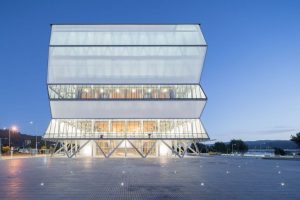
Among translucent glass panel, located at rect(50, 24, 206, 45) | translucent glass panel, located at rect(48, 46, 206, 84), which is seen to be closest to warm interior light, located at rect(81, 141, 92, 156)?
translucent glass panel, located at rect(48, 46, 206, 84)

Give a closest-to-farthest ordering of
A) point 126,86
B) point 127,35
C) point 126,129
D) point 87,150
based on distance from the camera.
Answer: point 126,129 < point 126,86 < point 127,35 < point 87,150

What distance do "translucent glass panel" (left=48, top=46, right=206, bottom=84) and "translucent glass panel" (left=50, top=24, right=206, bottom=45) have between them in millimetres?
1564

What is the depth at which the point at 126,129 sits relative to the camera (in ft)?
227

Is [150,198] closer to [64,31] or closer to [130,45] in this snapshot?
[130,45]

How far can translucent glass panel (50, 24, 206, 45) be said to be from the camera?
7062cm

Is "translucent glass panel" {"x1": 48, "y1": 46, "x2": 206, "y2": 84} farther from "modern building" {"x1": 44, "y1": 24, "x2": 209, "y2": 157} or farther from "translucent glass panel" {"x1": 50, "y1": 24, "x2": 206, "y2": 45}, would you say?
"translucent glass panel" {"x1": 50, "y1": 24, "x2": 206, "y2": 45}

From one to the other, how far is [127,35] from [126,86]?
9.53 meters

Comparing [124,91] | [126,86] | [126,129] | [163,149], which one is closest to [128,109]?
[124,91]

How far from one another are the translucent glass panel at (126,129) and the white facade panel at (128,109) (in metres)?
1.12

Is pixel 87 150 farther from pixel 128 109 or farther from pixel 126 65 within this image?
pixel 126 65

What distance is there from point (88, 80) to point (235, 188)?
177 ft

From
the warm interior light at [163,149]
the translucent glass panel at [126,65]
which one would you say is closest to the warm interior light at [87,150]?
the translucent glass panel at [126,65]

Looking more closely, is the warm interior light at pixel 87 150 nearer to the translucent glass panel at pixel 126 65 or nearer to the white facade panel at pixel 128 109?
the white facade panel at pixel 128 109

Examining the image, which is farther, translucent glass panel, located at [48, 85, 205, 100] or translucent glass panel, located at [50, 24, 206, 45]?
translucent glass panel, located at [50, 24, 206, 45]
